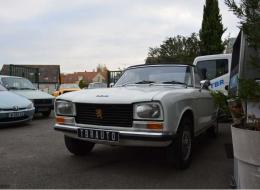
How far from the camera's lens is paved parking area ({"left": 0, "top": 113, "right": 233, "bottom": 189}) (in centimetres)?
379

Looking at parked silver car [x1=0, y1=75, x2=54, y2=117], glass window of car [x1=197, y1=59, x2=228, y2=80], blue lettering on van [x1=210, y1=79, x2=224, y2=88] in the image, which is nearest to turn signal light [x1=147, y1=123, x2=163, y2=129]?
blue lettering on van [x1=210, y1=79, x2=224, y2=88]

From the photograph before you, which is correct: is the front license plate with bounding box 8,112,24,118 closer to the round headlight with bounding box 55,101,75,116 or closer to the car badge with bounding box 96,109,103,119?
→ the round headlight with bounding box 55,101,75,116

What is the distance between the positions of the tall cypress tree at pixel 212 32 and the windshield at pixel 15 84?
1497cm

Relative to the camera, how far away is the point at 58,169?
4359 mm

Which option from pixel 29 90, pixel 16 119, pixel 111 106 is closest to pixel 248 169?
pixel 111 106

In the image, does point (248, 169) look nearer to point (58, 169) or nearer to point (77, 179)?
point (77, 179)

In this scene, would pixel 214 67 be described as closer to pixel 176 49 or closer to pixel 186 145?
pixel 186 145

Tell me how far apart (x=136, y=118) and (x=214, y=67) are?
709 centimetres

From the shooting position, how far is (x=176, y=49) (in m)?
33.0

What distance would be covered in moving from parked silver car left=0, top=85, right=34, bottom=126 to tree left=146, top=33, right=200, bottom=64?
75.7 feet

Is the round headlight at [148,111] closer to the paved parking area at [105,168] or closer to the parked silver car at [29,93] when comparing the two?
the paved parking area at [105,168]

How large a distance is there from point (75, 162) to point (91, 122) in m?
0.88

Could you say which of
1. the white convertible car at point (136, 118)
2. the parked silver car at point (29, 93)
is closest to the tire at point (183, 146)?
the white convertible car at point (136, 118)

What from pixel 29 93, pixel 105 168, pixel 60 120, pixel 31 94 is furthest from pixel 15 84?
pixel 105 168
